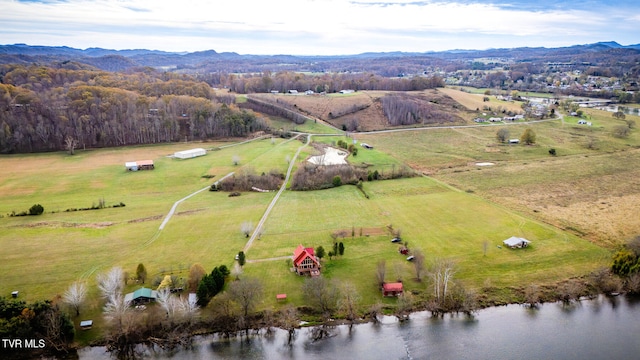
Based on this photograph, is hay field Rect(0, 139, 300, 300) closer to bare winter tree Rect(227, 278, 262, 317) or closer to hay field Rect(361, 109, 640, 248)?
bare winter tree Rect(227, 278, 262, 317)

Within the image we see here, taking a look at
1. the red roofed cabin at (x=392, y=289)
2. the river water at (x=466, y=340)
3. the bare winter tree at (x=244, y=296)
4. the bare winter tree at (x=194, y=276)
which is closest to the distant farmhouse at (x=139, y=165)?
the bare winter tree at (x=194, y=276)

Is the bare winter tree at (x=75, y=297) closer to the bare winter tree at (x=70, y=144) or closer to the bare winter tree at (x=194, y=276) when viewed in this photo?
the bare winter tree at (x=194, y=276)

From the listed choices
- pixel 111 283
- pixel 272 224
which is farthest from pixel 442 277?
pixel 111 283

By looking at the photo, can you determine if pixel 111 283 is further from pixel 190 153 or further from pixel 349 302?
pixel 190 153

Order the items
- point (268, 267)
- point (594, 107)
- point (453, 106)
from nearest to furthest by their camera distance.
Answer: point (268, 267) < point (453, 106) < point (594, 107)

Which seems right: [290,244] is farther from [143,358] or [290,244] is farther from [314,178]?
[314,178]

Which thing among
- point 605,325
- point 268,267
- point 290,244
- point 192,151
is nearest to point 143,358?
point 268,267
